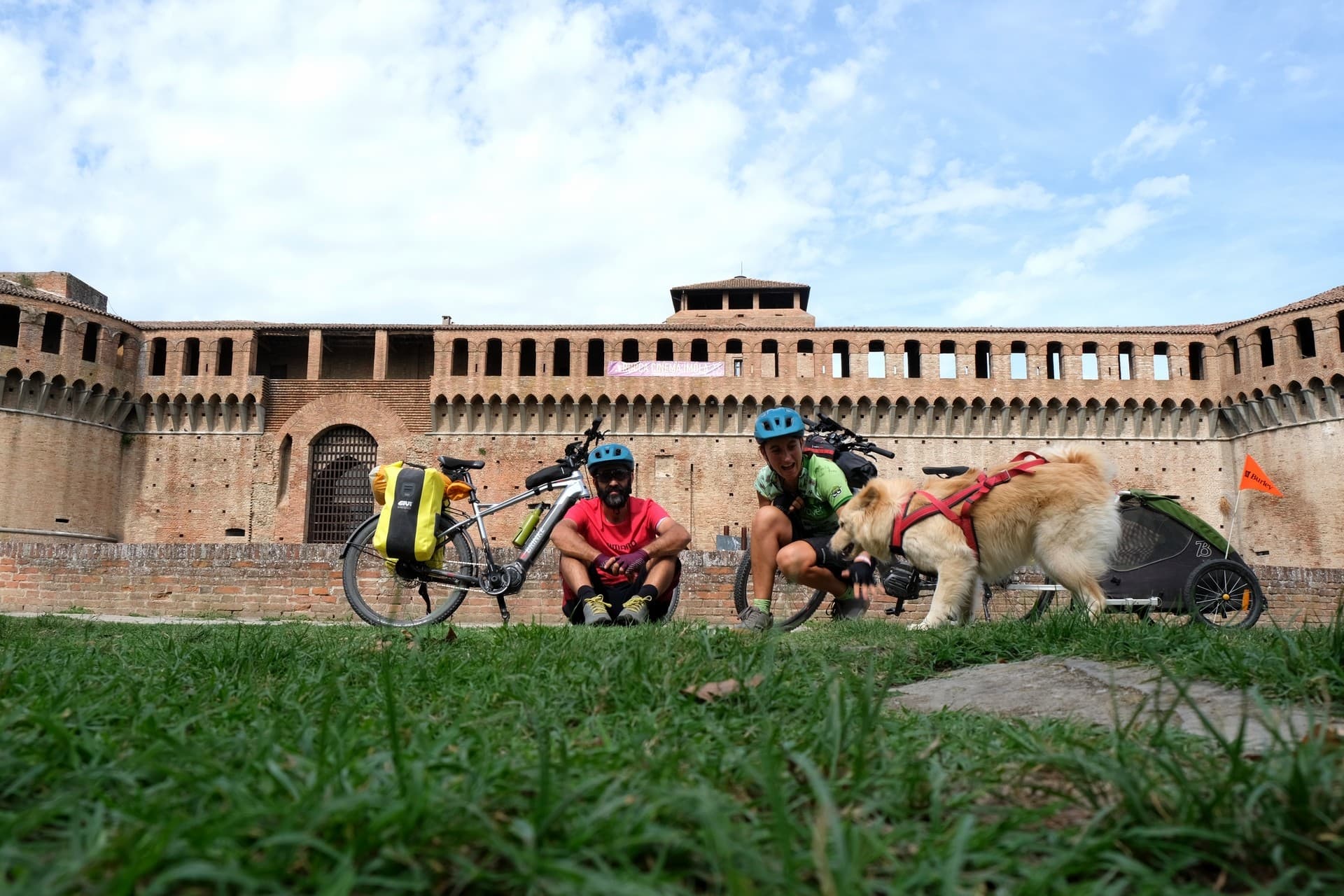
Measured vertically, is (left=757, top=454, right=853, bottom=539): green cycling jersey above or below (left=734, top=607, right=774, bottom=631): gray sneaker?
above

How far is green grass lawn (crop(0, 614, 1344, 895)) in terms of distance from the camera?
1.05 m

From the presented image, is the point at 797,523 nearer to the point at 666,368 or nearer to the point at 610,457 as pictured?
the point at 610,457

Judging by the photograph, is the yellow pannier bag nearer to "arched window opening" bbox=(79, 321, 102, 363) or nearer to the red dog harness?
the red dog harness

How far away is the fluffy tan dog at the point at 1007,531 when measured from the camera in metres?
4.86

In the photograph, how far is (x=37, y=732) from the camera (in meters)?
1.57

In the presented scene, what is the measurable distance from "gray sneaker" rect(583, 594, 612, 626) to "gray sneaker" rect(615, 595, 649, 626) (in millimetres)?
85

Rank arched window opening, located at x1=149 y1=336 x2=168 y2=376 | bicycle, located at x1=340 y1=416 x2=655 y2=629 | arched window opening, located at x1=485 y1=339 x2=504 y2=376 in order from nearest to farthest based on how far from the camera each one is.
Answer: bicycle, located at x1=340 y1=416 x2=655 y2=629, arched window opening, located at x1=149 y1=336 x2=168 y2=376, arched window opening, located at x1=485 y1=339 x2=504 y2=376

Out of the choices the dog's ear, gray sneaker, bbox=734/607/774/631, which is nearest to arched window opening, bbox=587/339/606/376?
the dog's ear

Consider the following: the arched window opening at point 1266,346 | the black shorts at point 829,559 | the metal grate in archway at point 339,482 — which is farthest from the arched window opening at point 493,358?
the black shorts at point 829,559

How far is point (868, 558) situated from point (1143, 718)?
269 cm

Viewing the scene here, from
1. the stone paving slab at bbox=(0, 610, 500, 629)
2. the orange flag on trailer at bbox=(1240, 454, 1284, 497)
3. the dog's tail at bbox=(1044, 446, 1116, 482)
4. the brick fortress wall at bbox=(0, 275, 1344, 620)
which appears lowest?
the stone paving slab at bbox=(0, 610, 500, 629)

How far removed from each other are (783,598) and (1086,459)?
5.66m

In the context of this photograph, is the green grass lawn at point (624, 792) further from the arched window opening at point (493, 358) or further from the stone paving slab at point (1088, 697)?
the arched window opening at point (493, 358)

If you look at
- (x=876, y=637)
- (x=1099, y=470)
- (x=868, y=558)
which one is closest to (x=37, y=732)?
(x=876, y=637)
